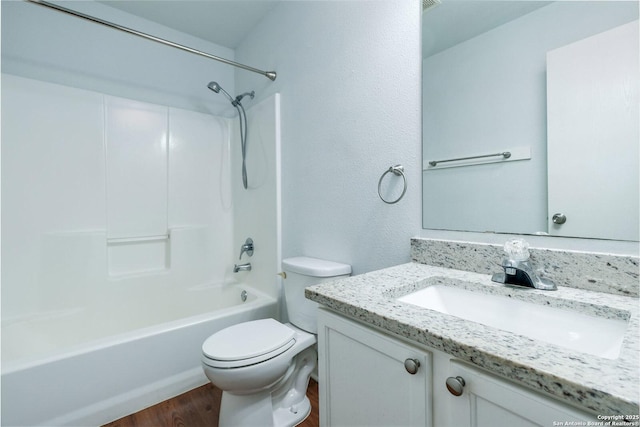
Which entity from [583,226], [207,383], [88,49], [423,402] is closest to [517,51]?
[583,226]

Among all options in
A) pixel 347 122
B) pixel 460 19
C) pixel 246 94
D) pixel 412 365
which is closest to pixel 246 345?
pixel 412 365

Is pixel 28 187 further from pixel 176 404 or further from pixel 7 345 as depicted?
pixel 176 404

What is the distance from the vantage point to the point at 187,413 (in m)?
1.45

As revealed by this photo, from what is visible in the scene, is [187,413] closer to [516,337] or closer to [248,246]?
[248,246]

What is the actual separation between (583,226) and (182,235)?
232 cm

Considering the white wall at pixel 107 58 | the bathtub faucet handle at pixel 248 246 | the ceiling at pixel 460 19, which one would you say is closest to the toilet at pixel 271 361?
the bathtub faucet handle at pixel 248 246

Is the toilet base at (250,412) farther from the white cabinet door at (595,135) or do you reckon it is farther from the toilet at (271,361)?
the white cabinet door at (595,135)

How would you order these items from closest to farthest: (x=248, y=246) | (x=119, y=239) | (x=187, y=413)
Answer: (x=187, y=413), (x=119, y=239), (x=248, y=246)

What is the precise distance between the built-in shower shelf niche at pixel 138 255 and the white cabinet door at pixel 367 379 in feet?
5.96

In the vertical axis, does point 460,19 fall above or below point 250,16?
below

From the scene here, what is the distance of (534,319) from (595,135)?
1.72 feet

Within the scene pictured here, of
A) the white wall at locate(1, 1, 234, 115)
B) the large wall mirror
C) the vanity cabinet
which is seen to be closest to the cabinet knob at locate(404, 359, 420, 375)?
the vanity cabinet

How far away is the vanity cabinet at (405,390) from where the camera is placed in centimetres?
46

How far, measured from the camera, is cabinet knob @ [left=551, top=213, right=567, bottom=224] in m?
0.84
